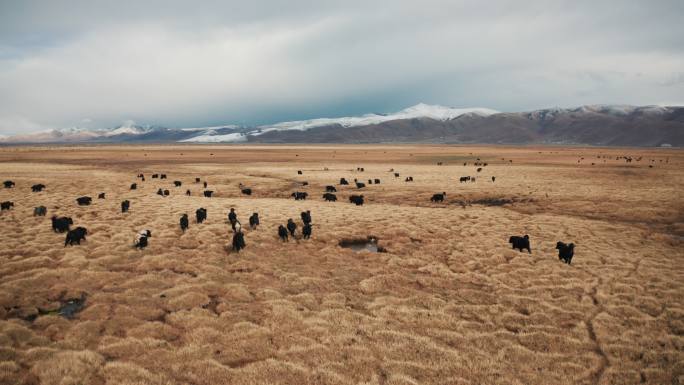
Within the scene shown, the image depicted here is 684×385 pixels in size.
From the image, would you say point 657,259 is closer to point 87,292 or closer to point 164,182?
point 87,292

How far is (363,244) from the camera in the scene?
20.0 m

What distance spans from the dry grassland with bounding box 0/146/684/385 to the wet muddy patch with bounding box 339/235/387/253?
53 cm

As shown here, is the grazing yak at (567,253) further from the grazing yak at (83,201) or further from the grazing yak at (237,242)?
the grazing yak at (83,201)

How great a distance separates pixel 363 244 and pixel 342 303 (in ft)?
24.9

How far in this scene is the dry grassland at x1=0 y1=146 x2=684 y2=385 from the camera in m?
9.03

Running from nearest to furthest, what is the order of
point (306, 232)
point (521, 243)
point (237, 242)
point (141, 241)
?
point (141, 241) → point (237, 242) → point (521, 243) → point (306, 232)

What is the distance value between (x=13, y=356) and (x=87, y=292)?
12.4ft

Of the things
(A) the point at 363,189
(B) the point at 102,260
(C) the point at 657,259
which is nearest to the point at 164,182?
(A) the point at 363,189

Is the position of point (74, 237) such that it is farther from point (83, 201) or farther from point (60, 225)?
point (83, 201)

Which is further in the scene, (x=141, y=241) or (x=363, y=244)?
(x=363, y=244)

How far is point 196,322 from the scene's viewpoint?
434 inches

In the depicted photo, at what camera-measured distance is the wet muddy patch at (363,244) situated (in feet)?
62.1

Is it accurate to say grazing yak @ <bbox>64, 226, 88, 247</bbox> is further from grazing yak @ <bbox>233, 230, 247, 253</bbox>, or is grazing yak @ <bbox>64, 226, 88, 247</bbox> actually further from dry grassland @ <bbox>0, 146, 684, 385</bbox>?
grazing yak @ <bbox>233, 230, 247, 253</bbox>

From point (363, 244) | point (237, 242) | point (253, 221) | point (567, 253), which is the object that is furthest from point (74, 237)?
point (567, 253)
